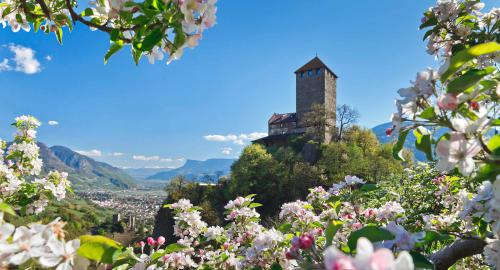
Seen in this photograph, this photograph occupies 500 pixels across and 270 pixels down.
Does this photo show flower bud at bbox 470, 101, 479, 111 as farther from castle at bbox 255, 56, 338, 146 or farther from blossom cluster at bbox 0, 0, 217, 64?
castle at bbox 255, 56, 338, 146

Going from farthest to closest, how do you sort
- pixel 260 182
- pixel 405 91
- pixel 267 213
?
1. pixel 260 182
2. pixel 267 213
3. pixel 405 91

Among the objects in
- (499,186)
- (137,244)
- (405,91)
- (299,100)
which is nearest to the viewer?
(499,186)

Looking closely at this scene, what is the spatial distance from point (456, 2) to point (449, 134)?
2.00m

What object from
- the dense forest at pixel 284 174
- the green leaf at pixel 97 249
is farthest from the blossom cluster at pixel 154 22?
the dense forest at pixel 284 174

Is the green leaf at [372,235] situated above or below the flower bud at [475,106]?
below

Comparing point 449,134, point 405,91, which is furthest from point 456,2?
point 449,134

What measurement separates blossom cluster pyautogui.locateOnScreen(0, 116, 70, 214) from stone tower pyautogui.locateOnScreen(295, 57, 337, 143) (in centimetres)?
4186

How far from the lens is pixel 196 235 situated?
3424 mm

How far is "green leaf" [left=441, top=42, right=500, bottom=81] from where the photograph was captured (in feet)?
3.38

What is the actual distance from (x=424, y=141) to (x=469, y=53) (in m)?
0.32

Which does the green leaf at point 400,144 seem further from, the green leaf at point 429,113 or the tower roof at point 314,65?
the tower roof at point 314,65

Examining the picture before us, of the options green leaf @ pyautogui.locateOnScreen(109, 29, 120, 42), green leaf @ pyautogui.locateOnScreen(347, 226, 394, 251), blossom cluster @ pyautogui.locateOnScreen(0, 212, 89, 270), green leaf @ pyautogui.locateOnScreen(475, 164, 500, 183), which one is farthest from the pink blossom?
green leaf @ pyautogui.locateOnScreen(109, 29, 120, 42)

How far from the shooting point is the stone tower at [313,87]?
1820 inches

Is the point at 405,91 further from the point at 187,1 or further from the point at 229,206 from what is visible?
the point at 229,206
